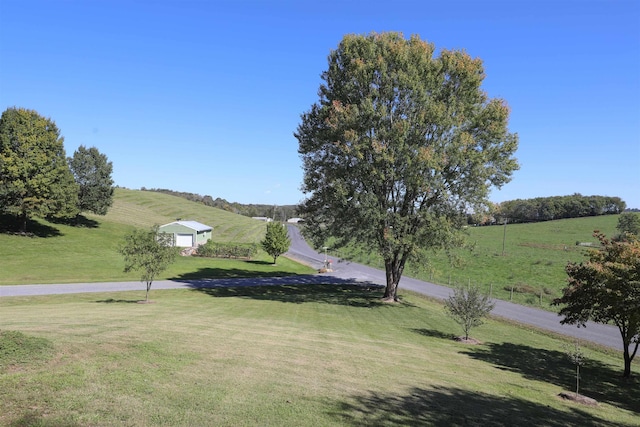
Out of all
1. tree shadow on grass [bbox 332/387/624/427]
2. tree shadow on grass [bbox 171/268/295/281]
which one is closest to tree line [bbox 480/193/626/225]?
tree shadow on grass [bbox 171/268/295/281]

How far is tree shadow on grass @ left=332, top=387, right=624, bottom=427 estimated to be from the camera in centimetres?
704

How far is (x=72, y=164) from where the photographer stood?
5666 cm

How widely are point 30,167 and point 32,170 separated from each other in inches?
27.3

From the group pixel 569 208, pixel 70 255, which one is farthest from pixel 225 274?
pixel 569 208

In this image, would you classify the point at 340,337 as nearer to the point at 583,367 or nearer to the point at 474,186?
the point at 583,367

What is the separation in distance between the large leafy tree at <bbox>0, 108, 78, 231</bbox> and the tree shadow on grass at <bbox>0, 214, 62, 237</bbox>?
1.06 metres

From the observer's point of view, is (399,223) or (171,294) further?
(171,294)

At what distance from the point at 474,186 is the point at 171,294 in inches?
899

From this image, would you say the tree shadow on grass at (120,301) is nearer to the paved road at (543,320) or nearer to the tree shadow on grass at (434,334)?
the paved road at (543,320)

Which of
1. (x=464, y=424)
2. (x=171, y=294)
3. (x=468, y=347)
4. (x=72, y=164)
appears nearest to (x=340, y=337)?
(x=468, y=347)

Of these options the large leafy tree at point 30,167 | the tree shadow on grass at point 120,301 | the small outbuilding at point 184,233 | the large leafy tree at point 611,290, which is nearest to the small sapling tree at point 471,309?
the large leafy tree at point 611,290

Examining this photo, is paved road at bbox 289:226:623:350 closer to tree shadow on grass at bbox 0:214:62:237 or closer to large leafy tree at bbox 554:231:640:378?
large leafy tree at bbox 554:231:640:378

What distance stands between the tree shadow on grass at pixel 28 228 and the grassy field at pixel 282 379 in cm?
4155

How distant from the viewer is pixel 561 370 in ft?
47.6
